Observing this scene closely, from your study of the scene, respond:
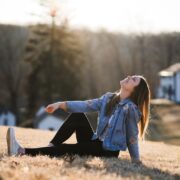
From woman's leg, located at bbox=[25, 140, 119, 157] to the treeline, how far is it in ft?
150

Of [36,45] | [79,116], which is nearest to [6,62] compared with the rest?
[36,45]

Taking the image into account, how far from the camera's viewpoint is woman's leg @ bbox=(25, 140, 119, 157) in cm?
770

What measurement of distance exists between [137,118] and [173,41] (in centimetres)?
8317

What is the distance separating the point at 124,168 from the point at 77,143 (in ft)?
3.93

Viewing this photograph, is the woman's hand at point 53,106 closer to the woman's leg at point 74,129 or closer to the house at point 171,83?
the woman's leg at point 74,129

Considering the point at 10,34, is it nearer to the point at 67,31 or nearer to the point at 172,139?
the point at 67,31

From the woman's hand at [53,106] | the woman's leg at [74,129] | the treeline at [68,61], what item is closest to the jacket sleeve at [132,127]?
the woman's leg at [74,129]

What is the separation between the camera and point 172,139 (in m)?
43.3

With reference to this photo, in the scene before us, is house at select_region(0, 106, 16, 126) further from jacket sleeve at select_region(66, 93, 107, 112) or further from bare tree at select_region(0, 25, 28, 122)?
jacket sleeve at select_region(66, 93, 107, 112)

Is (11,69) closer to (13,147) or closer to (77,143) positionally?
(77,143)

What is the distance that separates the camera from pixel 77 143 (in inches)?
317

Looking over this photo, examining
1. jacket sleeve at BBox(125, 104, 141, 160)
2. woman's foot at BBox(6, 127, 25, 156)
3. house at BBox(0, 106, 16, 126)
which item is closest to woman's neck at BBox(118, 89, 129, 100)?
jacket sleeve at BBox(125, 104, 141, 160)

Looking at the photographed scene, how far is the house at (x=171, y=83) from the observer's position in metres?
70.9

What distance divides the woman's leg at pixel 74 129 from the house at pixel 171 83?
6266 cm
